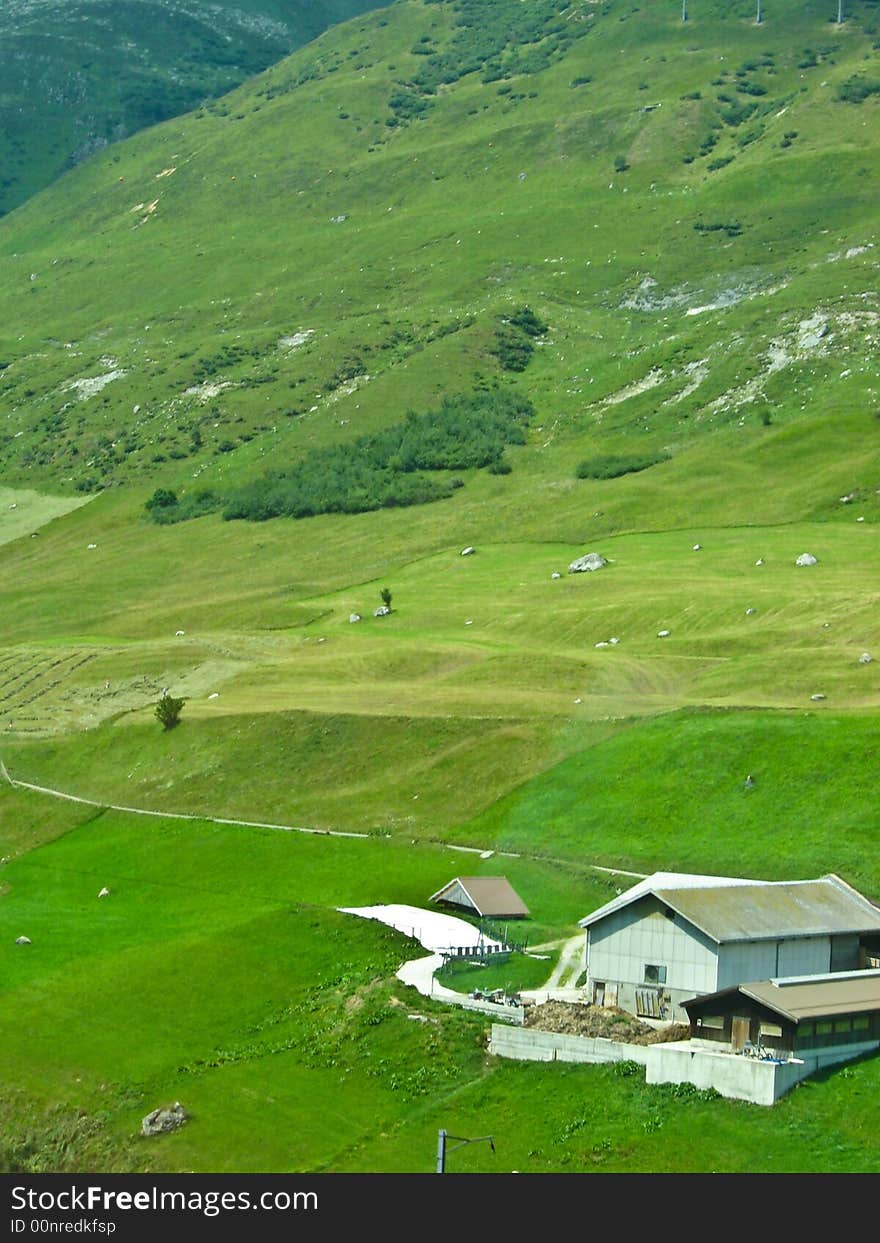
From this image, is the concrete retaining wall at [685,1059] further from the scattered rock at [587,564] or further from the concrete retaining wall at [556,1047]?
the scattered rock at [587,564]

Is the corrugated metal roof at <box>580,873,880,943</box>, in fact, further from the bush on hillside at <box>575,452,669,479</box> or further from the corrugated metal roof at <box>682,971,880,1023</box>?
the bush on hillside at <box>575,452,669,479</box>

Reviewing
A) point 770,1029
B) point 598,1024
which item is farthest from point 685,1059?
point 598,1024

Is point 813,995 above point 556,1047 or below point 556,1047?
above

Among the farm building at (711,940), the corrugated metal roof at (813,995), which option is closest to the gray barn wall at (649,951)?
the farm building at (711,940)

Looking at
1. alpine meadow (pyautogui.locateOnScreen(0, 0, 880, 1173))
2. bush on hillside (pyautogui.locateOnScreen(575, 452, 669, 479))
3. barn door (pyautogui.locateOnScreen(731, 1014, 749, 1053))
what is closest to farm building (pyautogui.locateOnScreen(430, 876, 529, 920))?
alpine meadow (pyautogui.locateOnScreen(0, 0, 880, 1173))

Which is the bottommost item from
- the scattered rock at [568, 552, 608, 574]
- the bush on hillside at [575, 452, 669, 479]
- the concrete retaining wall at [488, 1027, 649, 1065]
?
the bush on hillside at [575, 452, 669, 479]

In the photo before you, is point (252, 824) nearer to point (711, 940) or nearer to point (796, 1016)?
point (711, 940)

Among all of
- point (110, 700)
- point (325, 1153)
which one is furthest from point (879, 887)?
point (110, 700)
